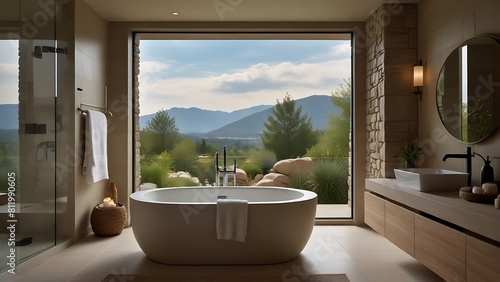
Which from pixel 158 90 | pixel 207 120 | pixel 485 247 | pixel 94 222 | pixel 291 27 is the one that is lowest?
pixel 94 222

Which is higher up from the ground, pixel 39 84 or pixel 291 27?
pixel 291 27

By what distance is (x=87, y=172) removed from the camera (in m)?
4.38

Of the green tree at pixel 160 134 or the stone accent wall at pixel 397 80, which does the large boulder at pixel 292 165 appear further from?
the green tree at pixel 160 134

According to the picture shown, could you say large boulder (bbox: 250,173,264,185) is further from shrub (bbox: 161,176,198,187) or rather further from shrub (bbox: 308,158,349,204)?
shrub (bbox: 161,176,198,187)

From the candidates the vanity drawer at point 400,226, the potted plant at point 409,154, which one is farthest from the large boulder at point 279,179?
the vanity drawer at point 400,226

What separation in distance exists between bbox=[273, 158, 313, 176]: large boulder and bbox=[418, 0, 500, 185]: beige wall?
158 centimetres

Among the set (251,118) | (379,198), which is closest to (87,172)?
(251,118)

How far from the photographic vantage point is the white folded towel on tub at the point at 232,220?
3447 mm

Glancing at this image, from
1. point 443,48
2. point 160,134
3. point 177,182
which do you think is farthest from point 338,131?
point 160,134

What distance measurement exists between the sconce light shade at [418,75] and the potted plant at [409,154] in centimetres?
66

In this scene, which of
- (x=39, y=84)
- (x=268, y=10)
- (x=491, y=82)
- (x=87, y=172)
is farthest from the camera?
(x=268, y=10)

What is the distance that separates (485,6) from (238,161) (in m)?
3.45

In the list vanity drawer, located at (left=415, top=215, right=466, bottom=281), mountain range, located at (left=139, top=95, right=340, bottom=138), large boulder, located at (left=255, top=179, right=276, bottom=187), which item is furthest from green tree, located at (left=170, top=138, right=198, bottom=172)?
vanity drawer, located at (left=415, top=215, right=466, bottom=281)

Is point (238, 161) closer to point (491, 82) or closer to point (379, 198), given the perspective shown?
point (379, 198)
